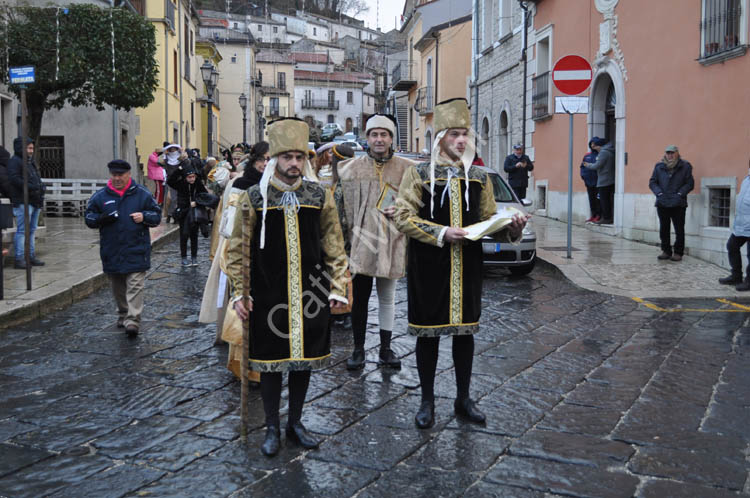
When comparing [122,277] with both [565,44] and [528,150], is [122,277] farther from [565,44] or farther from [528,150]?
[528,150]

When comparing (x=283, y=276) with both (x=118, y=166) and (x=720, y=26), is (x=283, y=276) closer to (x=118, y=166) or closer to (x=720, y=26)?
(x=118, y=166)

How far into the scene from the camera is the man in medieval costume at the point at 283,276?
3.94 meters

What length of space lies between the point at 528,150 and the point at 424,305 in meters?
17.1

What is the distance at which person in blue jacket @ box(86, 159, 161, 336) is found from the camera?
707 cm

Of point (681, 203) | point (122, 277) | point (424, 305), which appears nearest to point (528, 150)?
point (681, 203)

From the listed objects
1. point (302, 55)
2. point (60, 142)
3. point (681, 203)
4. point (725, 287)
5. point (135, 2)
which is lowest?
point (725, 287)

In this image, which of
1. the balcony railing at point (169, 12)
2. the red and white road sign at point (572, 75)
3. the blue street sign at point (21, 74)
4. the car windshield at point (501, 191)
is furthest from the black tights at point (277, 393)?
the balcony railing at point (169, 12)

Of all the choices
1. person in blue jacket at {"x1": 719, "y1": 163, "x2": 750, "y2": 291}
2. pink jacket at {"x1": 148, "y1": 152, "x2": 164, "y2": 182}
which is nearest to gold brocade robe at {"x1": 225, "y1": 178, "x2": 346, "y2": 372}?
person in blue jacket at {"x1": 719, "y1": 163, "x2": 750, "y2": 291}

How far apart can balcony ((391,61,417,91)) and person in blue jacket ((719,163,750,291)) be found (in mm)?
36852

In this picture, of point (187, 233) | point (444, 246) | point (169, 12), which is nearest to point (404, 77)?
point (169, 12)

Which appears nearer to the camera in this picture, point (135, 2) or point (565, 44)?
point (565, 44)

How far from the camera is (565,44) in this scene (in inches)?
689

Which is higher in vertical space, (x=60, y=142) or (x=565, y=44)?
(x=565, y=44)

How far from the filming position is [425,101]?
4028 cm
